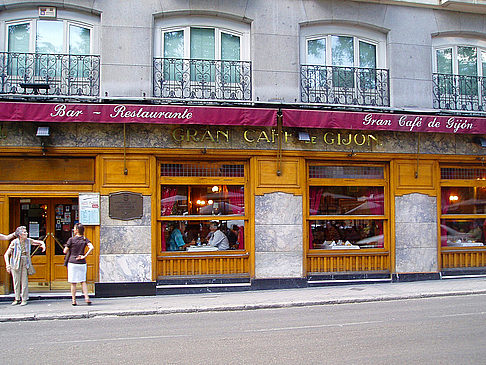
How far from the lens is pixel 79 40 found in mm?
12703

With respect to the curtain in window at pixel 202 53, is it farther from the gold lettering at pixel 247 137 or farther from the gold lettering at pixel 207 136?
the gold lettering at pixel 247 137

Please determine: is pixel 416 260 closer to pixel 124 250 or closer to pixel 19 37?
pixel 124 250

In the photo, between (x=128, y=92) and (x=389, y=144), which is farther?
(x=389, y=144)

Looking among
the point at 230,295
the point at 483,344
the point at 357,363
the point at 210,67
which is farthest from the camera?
the point at 210,67

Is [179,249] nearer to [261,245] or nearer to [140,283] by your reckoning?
[140,283]

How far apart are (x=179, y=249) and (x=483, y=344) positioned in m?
7.73

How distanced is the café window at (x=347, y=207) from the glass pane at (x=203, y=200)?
6.64 ft

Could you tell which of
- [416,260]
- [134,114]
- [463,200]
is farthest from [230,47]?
[463,200]

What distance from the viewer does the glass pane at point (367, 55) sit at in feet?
46.2

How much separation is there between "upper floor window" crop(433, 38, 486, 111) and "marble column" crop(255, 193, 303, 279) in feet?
18.0

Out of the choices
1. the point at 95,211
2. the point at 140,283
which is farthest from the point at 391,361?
the point at 95,211

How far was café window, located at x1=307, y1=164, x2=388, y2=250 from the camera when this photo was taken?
525 inches

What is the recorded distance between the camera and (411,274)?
44.2 ft

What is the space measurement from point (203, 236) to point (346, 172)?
4.29 metres
